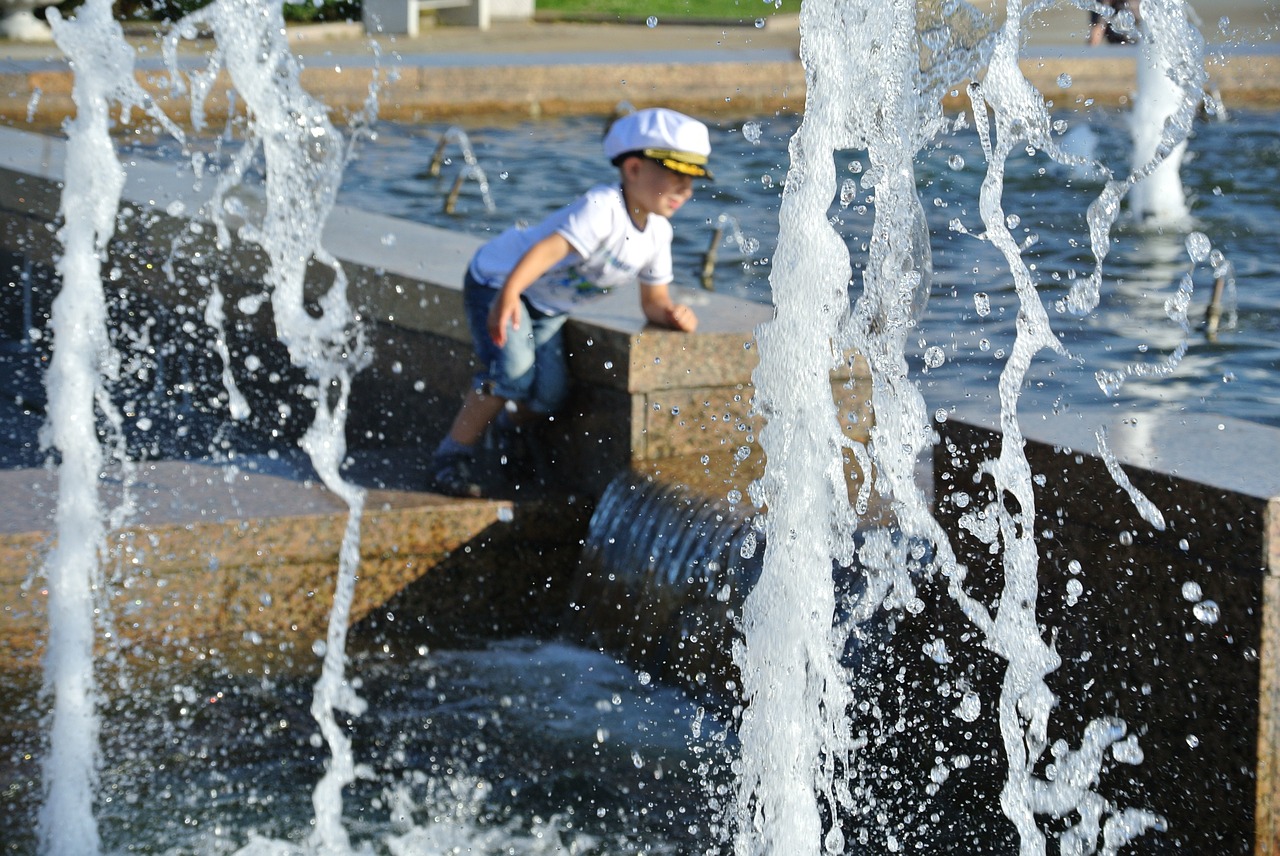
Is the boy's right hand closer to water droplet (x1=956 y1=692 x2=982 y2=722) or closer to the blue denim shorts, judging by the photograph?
the blue denim shorts

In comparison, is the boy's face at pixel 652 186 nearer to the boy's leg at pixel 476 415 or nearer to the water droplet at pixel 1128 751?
the boy's leg at pixel 476 415

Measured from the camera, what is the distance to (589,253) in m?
4.38

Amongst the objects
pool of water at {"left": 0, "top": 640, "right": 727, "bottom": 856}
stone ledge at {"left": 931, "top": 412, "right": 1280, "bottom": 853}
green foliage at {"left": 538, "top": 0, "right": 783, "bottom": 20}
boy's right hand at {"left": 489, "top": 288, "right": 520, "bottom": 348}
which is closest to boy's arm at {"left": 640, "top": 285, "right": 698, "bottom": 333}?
boy's right hand at {"left": 489, "top": 288, "right": 520, "bottom": 348}

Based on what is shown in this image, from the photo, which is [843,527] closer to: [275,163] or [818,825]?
[818,825]

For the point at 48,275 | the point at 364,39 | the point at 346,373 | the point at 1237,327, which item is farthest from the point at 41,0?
the point at 1237,327

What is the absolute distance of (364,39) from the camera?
15.9 metres

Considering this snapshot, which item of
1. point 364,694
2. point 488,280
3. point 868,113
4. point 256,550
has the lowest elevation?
point 364,694

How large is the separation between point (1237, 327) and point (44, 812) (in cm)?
440

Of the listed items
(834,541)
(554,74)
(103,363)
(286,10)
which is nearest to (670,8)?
(286,10)

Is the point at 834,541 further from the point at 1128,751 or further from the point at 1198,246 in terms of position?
the point at 1198,246

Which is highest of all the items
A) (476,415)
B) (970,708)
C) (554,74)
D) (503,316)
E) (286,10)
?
(286,10)

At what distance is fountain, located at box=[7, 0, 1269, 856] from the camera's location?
124 inches

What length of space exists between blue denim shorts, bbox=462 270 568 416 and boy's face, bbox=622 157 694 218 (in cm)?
39

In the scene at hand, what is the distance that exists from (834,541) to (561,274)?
4.25 ft
